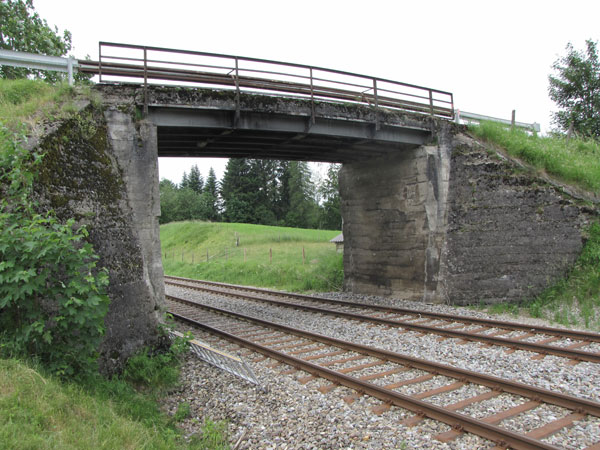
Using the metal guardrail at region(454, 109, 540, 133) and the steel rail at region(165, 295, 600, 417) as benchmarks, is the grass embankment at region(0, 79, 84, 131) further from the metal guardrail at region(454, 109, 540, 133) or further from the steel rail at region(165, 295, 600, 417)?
the metal guardrail at region(454, 109, 540, 133)

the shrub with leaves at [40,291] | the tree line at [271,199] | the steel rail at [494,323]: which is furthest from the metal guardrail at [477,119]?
the tree line at [271,199]

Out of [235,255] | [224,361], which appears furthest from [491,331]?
[235,255]

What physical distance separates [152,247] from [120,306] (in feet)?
5.02

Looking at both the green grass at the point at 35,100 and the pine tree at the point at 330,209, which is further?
the pine tree at the point at 330,209

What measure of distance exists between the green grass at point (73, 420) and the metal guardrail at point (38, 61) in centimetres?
670

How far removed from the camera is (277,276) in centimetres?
2109

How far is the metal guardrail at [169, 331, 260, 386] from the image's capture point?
657 cm

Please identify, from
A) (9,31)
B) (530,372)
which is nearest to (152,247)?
(530,372)

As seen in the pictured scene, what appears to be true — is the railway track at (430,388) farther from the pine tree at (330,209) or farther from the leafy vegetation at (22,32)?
the pine tree at (330,209)

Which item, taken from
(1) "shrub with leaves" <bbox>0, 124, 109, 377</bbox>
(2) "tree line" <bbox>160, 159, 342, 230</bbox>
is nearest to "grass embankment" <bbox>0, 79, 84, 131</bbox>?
(1) "shrub with leaves" <bbox>0, 124, 109, 377</bbox>

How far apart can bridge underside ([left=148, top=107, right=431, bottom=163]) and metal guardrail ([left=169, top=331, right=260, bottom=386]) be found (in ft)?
16.0

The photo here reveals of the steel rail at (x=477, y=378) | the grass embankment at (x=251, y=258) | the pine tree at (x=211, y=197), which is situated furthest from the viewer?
the pine tree at (x=211, y=197)

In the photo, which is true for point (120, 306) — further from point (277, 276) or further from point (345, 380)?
point (277, 276)

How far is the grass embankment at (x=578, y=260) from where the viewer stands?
1056cm
